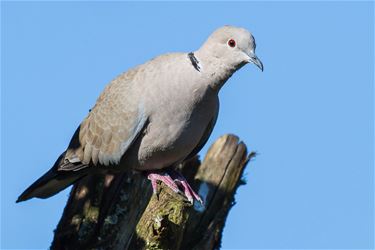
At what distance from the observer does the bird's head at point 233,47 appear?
282 inches

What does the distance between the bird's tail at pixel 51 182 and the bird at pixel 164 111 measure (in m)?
0.13

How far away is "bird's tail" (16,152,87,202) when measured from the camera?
7.98 m

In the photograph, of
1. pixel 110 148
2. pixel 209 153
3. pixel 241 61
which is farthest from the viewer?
pixel 209 153

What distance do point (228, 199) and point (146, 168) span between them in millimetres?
1316

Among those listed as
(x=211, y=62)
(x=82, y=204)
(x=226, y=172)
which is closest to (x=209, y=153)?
(x=226, y=172)

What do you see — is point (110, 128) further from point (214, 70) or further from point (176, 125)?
point (214, 70)

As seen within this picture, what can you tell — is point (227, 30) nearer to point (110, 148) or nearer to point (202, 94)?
point (202, 94)

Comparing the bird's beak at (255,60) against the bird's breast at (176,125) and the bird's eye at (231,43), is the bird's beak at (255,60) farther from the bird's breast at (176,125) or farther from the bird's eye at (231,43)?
the bird's breast at (176,125)

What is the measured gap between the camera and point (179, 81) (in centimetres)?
728

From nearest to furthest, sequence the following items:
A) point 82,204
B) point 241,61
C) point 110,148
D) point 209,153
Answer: point 241,61 → point 110,148 → point 82,204 → point 209,153

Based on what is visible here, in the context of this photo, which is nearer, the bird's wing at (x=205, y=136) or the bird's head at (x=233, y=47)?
the bird's head at (x=233, y=47)

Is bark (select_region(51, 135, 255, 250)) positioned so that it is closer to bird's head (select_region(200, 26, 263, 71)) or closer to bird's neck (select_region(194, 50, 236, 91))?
bird's neck (select_region(194, 50, 236, 91))

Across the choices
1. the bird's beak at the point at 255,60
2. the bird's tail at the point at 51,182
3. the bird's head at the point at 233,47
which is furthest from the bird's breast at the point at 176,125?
the bird's tail at the point at 51,182

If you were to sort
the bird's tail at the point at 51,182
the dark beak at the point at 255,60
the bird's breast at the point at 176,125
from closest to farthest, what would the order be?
1. the dark beak at the point at 255,60
2. the bird's breast at the point at 176,125
3. the bird's tail at the point at 51,182
